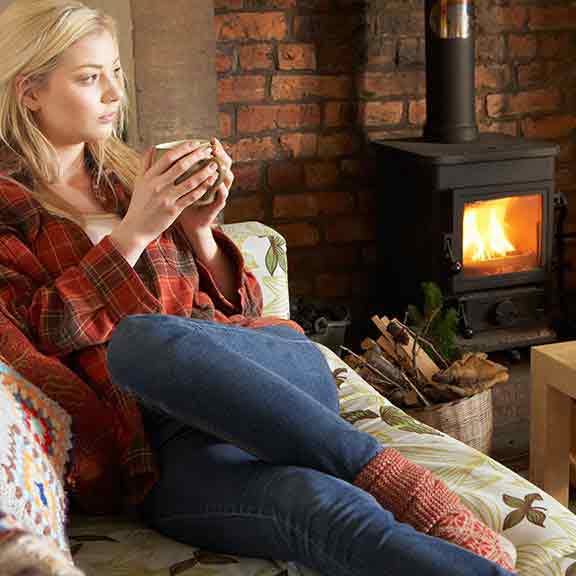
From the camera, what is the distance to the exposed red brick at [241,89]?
3.00m

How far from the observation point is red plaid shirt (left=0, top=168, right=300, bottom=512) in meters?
1.42

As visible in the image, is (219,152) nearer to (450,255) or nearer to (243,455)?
(243,455)

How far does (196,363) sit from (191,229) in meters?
0.47

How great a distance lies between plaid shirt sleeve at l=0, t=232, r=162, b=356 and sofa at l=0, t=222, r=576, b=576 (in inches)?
11.2

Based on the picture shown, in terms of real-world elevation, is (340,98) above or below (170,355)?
above

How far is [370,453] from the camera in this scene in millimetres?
1275

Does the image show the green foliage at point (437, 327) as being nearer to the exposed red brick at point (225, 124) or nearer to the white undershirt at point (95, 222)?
the exposed red brick at point (225, 124)

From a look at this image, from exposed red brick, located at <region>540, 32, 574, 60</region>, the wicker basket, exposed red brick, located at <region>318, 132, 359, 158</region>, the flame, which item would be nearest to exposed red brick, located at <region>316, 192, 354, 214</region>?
exposed red brick, located at <region>318, 132, 359, 158</region>

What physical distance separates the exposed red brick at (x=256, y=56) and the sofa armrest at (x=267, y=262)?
1118 millimetres

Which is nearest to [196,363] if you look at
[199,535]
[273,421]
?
[273,421]

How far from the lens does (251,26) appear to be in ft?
A: 9.77

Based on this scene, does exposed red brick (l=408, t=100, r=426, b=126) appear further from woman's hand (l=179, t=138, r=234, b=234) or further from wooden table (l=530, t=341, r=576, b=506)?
woman's hand (l=179, t=138, r=234, b=234)

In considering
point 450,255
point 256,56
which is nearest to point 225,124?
point 256,56

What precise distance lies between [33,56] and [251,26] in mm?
1440
